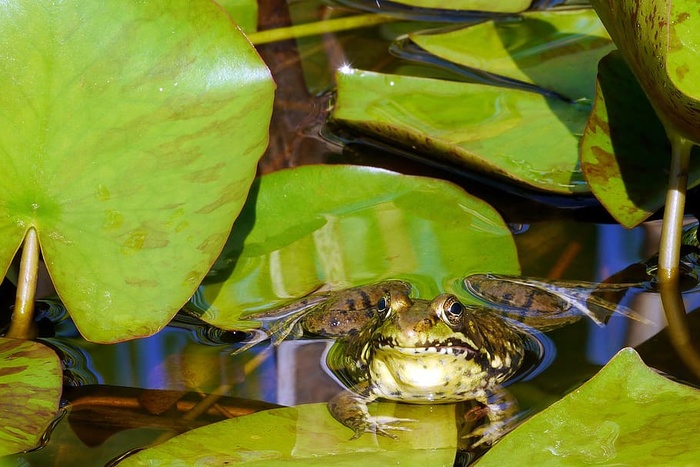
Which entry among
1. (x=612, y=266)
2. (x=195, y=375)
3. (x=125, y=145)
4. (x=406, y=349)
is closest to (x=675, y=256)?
(x=612, y=266)

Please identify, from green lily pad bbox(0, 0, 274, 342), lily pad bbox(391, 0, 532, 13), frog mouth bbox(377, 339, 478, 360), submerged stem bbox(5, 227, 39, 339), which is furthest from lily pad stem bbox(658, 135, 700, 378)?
submerged stem bbox(5, 227, 39, 339)

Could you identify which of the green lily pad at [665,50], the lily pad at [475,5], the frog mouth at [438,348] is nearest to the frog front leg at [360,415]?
the frog mouth at [438,348]

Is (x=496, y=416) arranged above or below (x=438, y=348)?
below

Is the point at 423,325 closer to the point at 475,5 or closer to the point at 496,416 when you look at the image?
the point at 496,416

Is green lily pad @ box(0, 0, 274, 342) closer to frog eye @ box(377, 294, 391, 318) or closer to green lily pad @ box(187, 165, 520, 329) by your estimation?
green lily pad @ box(187, 165, 520, 329)

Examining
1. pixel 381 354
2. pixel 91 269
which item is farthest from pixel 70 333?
pixel 381 354

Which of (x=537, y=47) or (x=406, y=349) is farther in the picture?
(x=537, y=47)

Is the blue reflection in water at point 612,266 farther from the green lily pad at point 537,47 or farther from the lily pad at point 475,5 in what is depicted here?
the lily pad at point 475,5
